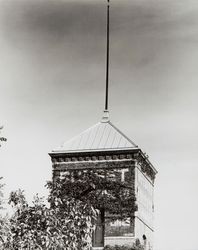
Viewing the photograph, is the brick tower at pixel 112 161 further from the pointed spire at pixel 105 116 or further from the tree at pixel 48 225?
the tree at pixel 48 225

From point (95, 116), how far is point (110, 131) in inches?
68.8

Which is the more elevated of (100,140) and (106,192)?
(100,140)

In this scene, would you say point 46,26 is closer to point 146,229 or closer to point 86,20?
point 86,20

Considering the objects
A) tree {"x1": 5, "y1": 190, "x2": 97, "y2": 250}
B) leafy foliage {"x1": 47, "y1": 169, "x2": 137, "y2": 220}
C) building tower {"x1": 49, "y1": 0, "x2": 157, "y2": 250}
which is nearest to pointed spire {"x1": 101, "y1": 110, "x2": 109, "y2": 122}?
building tower {"x1": 49, "y1": 0, "x2": 157, "y2": 250}

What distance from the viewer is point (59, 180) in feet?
143

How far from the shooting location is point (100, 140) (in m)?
44.9

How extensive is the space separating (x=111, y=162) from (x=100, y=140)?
88.4 inches

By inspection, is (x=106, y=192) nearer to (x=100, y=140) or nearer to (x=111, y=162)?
(x=111, y=162)

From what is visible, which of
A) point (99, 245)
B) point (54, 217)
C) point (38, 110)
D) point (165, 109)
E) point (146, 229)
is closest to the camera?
point (54, 217)

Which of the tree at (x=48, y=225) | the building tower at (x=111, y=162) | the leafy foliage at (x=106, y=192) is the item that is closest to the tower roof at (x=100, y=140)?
the building tower at (x=111, y=162)

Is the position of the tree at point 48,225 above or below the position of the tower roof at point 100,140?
below

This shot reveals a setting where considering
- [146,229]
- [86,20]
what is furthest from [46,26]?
[146,229]

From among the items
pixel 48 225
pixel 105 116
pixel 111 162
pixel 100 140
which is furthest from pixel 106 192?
pixel 48 225

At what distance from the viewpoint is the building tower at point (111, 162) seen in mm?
42719
